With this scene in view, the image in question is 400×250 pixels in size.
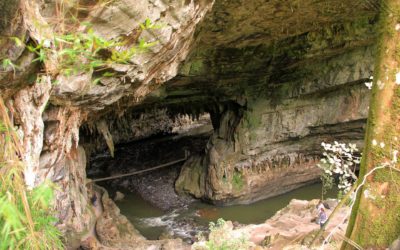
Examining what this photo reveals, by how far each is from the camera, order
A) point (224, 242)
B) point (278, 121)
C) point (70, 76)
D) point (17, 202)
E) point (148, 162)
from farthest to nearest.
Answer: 1. point (148, 162)
2. point (278, 121)
3. point (70, 76)
4. point (224, 242)
5. point (17, 202)

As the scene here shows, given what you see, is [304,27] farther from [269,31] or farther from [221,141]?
[221,141]

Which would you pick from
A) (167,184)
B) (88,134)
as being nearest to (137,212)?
(167,184)

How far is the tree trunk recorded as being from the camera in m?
2.11

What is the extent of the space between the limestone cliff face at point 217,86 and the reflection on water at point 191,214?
38cm

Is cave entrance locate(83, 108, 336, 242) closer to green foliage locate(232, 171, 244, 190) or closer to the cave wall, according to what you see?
the cave wall

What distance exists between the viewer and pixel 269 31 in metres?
6.95

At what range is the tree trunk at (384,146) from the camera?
211cm

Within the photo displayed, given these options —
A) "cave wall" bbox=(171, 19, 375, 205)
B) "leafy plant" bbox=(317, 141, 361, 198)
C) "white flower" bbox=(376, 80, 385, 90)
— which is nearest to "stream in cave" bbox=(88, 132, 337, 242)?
"cave wall" bbox=(171, 19, 375, 205)

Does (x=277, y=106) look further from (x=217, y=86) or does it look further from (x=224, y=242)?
(x=224, y=242)

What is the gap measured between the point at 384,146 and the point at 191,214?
835cm

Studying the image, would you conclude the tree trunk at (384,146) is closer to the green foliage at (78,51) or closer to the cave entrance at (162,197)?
the green foliage at (78,51)

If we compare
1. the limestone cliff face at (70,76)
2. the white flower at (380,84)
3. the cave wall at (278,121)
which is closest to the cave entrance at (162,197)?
the cave wall at (278,121)

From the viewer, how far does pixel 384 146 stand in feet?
6.99

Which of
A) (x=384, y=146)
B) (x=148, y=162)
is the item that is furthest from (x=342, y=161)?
(x=148, y=162)
